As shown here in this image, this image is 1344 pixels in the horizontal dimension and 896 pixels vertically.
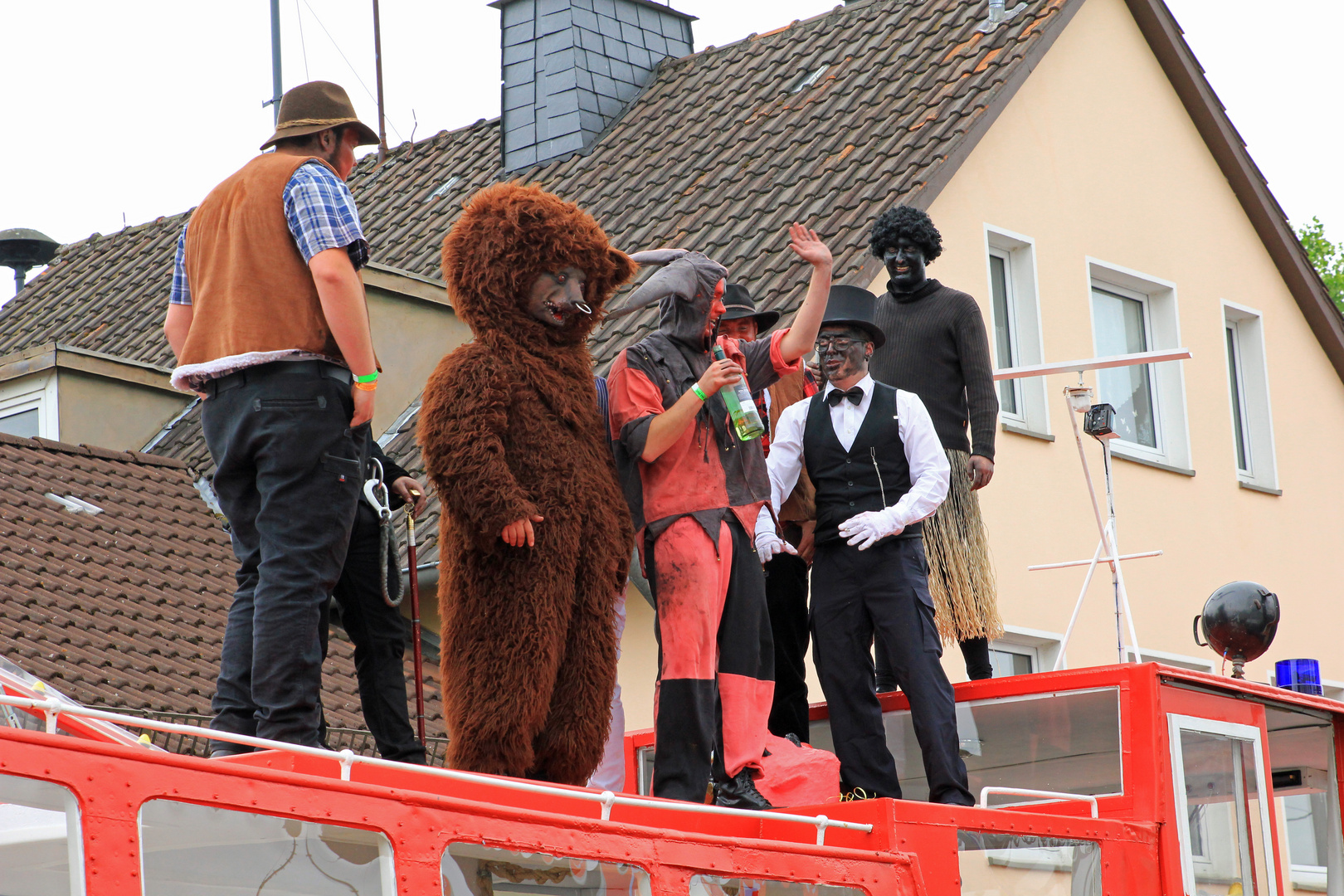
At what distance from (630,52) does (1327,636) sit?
27.1 ft

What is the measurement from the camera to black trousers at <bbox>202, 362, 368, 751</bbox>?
4.78 meters

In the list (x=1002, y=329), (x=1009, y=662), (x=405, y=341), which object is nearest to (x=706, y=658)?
(x=1009, y=662)

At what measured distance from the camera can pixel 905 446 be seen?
6.20 m

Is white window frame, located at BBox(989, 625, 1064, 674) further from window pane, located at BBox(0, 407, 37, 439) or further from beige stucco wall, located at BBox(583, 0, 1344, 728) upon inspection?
window pane, located at BBox(0, 407, 37, 439)

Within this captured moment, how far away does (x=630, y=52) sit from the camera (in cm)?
1777

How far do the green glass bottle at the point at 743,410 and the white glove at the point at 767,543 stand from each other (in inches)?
39.3

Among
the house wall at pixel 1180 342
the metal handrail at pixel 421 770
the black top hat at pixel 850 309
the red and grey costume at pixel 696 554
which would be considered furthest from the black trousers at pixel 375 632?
the house wall at pixel 1180 342

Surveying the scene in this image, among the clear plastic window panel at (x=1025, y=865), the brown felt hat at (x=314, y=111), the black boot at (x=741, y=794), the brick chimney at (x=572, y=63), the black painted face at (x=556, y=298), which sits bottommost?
the clear plastic window panel at (x=1025, y=865)

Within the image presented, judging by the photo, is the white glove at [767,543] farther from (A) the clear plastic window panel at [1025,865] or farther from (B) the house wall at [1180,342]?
(B) the house wall at [1180,342]

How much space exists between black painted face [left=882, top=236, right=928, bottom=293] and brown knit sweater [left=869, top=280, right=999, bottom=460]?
0.09 m

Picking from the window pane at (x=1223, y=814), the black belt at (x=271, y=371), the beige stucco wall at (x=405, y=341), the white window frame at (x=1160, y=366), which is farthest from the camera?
the white window frame at (x=1160, y=366)

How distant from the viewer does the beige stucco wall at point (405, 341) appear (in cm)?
1373

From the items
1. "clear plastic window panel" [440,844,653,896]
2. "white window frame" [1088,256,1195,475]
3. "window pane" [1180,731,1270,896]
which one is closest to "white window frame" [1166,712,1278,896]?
"window pane" [1180,731,1270,896]

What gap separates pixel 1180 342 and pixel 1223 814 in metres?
9.10
